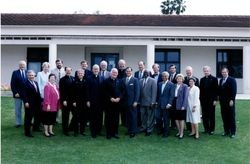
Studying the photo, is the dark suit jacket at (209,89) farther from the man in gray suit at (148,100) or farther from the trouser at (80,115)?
the trouser at (80,115)

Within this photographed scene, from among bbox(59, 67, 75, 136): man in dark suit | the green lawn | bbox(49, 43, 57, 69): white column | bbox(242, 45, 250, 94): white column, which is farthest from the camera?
bbox(242, 45, 250, 94): white column

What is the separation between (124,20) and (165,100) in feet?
46.8

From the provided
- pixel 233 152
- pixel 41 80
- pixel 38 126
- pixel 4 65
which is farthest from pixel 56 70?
pixel 4 65

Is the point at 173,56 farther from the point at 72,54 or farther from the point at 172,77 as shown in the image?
the point at 172,77

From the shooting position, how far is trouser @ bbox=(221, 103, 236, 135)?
12586 mm

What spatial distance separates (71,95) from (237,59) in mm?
15824

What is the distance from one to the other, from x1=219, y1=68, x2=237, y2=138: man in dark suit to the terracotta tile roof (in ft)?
38.8

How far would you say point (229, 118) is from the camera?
1261cm

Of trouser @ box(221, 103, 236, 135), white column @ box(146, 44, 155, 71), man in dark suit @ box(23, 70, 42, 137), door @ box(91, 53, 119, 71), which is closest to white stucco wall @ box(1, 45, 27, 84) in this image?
door @ box(91, 53, 119, 71)

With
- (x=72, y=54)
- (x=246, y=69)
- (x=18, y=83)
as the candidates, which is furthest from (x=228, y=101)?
(x=72, y=54)

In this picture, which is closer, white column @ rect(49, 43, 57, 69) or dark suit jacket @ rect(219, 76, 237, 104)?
dark suit jacket @ rect(219, 76, 237, 104)

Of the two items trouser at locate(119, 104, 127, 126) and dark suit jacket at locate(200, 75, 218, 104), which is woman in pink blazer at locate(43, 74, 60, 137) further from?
dark suit jacket at locate(200, 75, 218, 104)

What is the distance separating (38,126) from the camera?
12.9 metres

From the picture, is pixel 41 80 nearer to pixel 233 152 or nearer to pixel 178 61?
pixel 233 152
